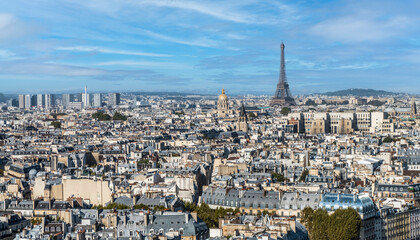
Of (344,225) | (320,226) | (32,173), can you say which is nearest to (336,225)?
(344,225)

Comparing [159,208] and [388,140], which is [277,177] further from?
[388,140]

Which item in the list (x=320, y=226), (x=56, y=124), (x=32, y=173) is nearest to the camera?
(x=320, y=226)

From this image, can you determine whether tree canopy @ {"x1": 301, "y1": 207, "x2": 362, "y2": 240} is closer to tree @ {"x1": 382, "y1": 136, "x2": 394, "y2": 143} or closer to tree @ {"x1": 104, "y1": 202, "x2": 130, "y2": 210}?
tree @ {"x1": 104, "y1": 202, "x2": 130, "y2": 210}

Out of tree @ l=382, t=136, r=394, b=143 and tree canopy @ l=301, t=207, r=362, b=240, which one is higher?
tree @ l=382, t=136, r=394, b=143

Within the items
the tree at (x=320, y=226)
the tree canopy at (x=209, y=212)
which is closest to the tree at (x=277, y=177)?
the tree canopy at (x=209, y=212)

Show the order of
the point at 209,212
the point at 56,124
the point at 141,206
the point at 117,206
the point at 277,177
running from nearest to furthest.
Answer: the point at 209,212 < the point at 141,206 < the point at 117,206 < the point at 277,177 < the point at 56,124

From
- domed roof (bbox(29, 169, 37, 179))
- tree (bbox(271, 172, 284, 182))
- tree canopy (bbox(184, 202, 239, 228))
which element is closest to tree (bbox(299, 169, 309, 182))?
tree (bbox(271, 172, 284, 182))

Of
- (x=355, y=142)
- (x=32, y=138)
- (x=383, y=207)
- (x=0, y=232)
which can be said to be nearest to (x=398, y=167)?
(x=383, y=207)

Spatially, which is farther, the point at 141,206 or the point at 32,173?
the point at 32,173
